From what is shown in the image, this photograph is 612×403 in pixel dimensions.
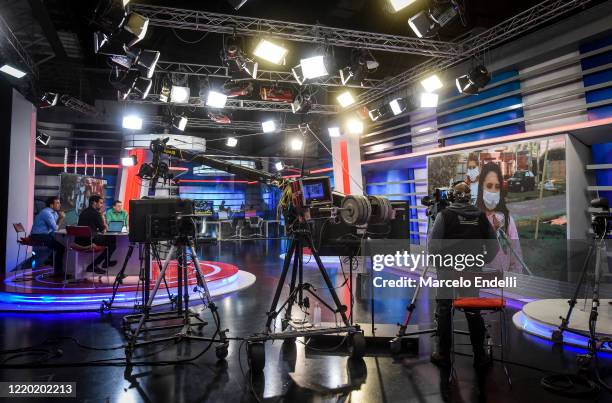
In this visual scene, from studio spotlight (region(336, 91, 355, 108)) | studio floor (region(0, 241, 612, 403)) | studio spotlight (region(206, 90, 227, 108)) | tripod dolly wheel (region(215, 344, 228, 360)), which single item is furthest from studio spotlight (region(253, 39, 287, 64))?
tripod dolly wheel (region(215, 344, 228, 360))

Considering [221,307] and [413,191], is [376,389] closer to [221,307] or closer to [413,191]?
[221,307]

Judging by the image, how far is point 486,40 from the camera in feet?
21.0

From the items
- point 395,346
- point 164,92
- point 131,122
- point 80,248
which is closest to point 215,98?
point 164,92

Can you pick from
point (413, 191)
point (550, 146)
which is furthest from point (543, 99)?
point (413, 191)

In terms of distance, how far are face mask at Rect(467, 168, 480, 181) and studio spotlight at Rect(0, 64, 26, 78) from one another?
786cm

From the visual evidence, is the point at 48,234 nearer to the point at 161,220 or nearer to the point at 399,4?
the point at 161,220

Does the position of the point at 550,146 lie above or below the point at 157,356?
above

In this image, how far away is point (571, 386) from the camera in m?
2.73

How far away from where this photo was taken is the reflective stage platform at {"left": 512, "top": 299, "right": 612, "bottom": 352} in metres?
3.60

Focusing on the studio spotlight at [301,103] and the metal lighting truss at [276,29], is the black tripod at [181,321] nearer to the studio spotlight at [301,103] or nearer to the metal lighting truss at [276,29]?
the metal lighting truss at [276,29]

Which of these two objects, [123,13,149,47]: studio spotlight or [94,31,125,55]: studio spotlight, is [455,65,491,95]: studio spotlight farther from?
[94,31,125,55]: studio spotlight

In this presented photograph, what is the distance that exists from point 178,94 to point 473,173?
245 inches

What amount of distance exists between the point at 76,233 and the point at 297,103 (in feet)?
18.0

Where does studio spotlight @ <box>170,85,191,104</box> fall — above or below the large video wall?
above
